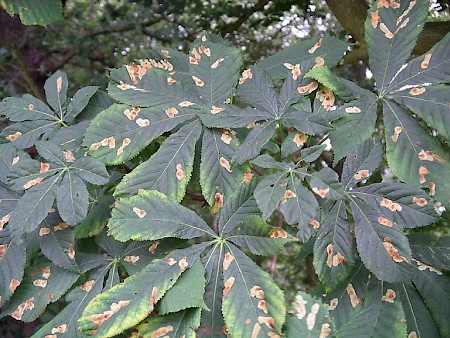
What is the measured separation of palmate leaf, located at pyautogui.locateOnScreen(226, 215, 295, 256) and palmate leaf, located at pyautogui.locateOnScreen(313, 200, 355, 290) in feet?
0.21

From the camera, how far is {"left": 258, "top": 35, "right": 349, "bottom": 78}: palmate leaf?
100cm

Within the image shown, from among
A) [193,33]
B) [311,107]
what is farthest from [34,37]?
[311,107]

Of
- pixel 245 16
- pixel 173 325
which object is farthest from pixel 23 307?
pixel 245 16

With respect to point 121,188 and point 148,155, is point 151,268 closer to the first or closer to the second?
point 121,188

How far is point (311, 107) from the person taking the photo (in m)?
0.92

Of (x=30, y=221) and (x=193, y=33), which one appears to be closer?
(x=30, y=221)

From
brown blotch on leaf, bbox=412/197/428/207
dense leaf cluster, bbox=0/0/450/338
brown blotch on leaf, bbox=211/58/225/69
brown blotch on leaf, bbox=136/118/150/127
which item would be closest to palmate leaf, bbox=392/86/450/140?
dense leaf cluster, bbox=0/0/450/338

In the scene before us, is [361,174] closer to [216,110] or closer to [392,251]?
[392,251]

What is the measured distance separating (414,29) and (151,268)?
23.6 inches

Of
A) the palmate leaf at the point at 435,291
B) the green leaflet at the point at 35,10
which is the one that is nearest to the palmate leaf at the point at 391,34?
the palmate leaf at the point at 435,291

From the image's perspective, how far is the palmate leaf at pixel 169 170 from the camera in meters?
0.85

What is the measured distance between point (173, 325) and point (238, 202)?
8.2 inches

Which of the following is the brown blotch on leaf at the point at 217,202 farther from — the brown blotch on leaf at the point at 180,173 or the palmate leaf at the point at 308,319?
the palmate leaf at the point at 308,319

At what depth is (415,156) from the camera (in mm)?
849
